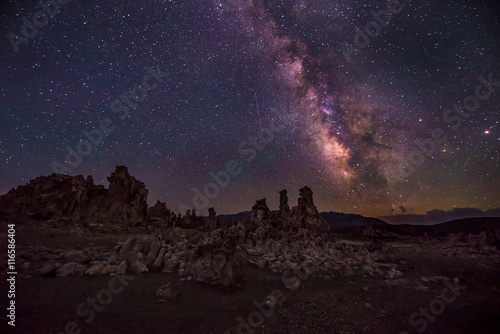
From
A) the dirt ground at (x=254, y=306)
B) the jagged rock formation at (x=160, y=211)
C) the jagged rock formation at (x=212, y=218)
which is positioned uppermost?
the jagged rock formation at (x=160, y=211)

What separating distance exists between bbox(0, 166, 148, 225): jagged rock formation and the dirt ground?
3010 centimetres

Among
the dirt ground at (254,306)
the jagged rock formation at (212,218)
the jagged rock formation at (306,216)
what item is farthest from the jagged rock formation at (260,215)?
the dirt ground at (254,306)

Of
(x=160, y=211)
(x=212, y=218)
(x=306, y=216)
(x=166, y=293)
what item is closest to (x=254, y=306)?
(x=166, y=293)

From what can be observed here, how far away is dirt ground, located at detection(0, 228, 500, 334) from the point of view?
836 cm

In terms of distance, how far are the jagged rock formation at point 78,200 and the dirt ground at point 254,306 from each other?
98.7 ft

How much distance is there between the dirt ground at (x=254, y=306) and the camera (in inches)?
329

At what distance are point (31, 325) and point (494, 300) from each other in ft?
72.6

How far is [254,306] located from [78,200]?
4144cm

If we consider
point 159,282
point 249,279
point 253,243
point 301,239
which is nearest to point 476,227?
point 301,239

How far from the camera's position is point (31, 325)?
23.9ft

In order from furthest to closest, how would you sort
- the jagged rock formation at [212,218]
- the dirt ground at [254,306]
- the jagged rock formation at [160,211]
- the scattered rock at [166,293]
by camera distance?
the jagged rock formation at [160,211]
the jagged rock formation at [212,218]
the scattered rock at [166,293]
the dirt ground at [254,306]

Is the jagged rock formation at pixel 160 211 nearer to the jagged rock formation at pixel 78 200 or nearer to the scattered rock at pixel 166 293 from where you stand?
the jagged rock formation at pixel 78 200

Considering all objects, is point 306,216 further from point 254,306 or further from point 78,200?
point 78,200

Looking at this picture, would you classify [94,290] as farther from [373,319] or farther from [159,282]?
[373,319]
